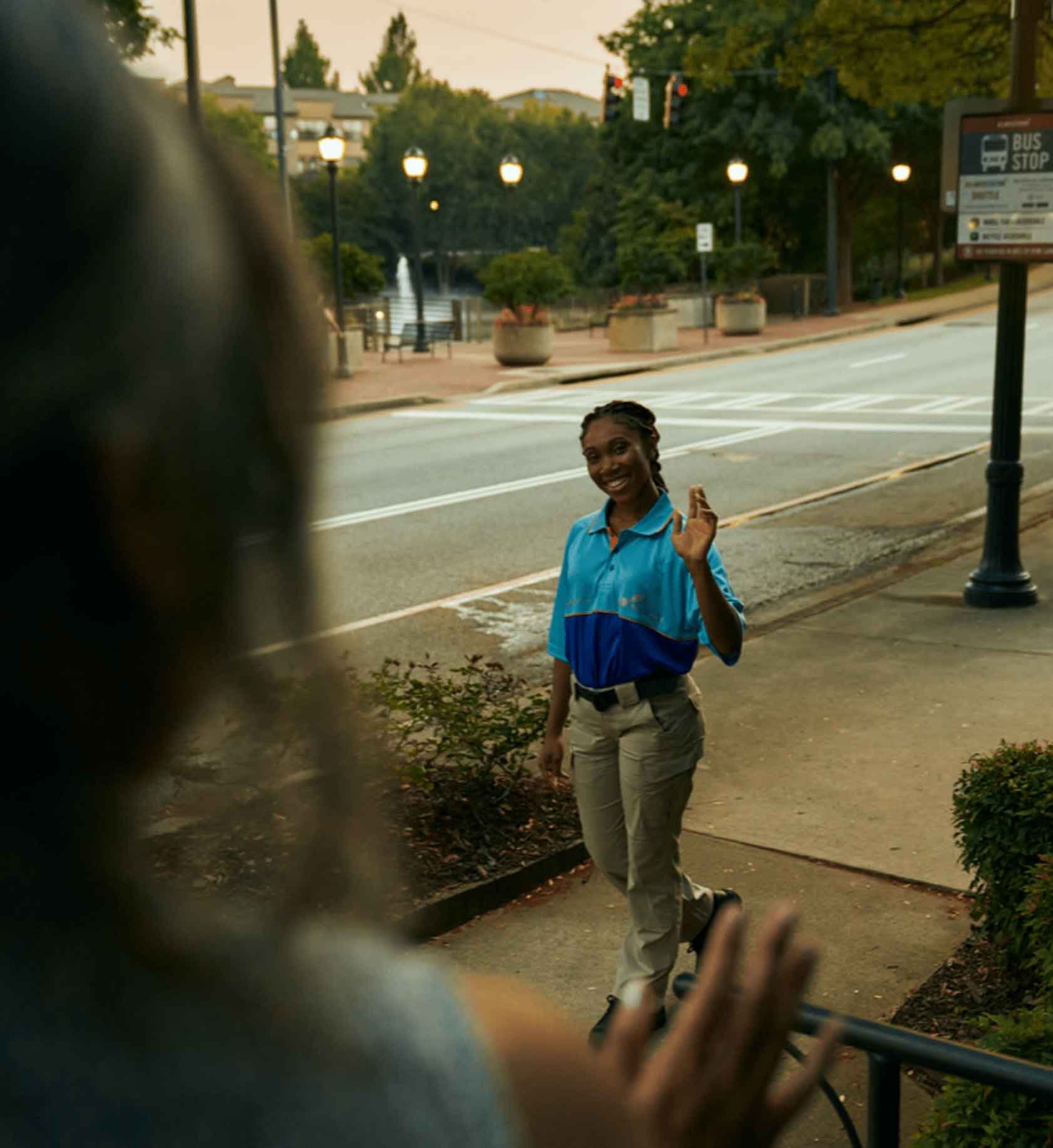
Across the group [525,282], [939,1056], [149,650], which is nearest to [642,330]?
[525,282]

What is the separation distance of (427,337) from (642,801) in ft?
127

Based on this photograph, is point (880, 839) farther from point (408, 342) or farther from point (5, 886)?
point (408, 342)

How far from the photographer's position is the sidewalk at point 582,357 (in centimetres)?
2769

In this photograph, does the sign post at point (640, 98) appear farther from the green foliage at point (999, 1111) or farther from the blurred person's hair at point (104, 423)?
the blurred person's hair at point (104, 423)

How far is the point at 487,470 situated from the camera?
56.8ft

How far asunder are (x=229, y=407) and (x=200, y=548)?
0.08 meters

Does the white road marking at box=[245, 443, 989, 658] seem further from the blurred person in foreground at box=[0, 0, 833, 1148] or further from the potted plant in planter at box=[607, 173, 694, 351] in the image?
the potted plant in planter at box=[607, 173, 694, 351]

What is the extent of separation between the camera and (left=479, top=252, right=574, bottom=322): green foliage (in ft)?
107

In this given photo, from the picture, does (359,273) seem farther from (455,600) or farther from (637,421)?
(637,421)

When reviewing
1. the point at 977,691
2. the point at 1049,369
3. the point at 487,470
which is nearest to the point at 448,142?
the point at 1049,369

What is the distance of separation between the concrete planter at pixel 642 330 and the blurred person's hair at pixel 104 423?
1352 inches

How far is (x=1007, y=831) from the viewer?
185 inches

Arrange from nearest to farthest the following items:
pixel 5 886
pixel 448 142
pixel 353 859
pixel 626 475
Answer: pixel 5 886
pixel 353 859
pixel 626 475
pixel 448 142

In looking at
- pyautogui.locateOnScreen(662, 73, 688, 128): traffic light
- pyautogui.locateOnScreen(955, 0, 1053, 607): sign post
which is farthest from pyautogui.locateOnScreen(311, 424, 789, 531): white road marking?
pyautogui.locateOnScreen(662, 73, 688, 128): traffic light
